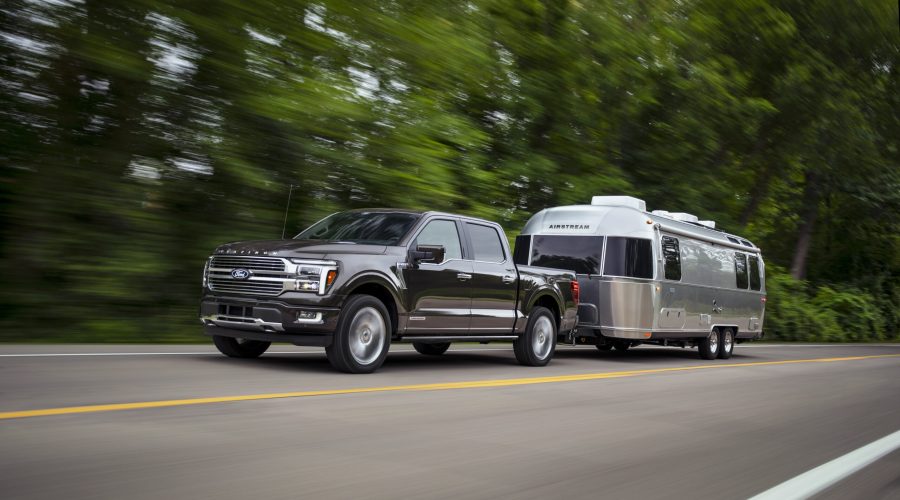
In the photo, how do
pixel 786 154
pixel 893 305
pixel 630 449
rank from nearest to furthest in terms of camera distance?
pixel 630 449, pixel 786 154, pixel 893 305

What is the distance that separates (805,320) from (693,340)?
48.9ft

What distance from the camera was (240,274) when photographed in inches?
386

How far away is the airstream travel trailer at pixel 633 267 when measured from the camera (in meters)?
15.3

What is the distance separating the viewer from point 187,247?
13.6 metres

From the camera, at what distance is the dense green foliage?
1206cm

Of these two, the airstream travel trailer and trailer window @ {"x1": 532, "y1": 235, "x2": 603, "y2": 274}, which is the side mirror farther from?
trailer window @ {"x1": 532, "y1": 235, "x2": 603, "y2": 274}

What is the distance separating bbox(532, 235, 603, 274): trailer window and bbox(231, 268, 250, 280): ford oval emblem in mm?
7349

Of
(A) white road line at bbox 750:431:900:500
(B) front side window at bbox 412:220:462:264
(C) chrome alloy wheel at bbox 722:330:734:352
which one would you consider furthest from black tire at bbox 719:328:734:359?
(A) white road line at bbox 750:431:900:500

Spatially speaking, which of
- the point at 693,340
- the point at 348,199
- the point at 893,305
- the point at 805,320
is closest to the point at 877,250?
the point at 893,305

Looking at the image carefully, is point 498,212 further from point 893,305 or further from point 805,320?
point 893,305

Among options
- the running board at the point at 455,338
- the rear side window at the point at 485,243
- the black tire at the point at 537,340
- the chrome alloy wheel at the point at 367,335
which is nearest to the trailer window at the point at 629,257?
the black tire at the point at 537,340

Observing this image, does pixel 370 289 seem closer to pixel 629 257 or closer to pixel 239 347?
pixel 239 347

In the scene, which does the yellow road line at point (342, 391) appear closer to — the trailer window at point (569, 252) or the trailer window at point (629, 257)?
the trailer window at point (629, 257)

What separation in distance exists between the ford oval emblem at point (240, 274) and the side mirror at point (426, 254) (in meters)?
1.82
